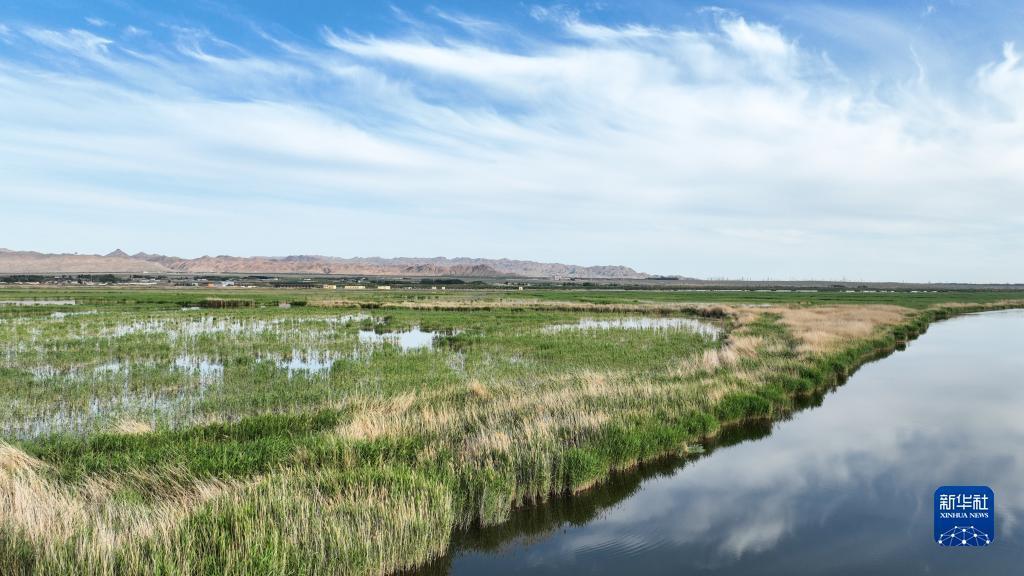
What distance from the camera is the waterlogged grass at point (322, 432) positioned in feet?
22.8

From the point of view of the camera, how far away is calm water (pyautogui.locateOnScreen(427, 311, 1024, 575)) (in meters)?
8.52

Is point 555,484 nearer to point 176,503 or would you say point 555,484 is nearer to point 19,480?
point 176,503

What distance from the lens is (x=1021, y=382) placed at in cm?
2338

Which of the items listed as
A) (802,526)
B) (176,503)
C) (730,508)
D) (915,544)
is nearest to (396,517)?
(176,503)

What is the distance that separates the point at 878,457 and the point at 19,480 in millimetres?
16551

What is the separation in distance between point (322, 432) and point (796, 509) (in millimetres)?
9055
